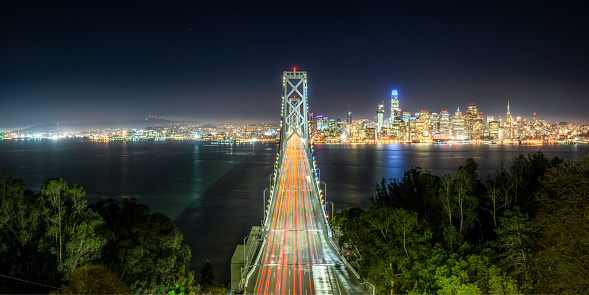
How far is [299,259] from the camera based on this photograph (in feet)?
38.4

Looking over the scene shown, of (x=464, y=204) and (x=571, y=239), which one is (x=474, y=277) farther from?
(x=464, y=204)

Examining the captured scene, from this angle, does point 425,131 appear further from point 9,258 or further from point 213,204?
point 9,258

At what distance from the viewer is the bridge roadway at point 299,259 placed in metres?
9.91

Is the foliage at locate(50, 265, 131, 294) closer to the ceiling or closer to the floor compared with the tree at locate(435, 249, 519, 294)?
closer to the ceiling

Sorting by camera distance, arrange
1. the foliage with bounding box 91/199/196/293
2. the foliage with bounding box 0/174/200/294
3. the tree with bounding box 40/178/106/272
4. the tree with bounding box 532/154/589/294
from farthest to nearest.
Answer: the foliage with bounding box 91/199/196/293 → the foliage with bounding box 0/174/200/294 → the tree with bounding box 40/178/106/272 → the tree with bounding box 532/154/589/294

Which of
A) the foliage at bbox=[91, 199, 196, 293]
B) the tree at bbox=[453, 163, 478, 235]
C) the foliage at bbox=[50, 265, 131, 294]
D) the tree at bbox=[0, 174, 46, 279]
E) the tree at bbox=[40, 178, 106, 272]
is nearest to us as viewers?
the foliage at bbox=[50, 265, 131, 294]

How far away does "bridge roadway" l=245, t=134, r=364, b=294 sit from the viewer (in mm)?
9906

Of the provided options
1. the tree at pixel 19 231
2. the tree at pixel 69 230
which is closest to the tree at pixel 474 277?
the tree at pixel 69 230

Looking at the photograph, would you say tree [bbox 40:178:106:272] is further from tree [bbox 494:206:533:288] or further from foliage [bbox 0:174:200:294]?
tree [bbox 494:206:533:288]

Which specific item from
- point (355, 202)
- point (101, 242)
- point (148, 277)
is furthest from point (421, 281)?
point (355, 202)

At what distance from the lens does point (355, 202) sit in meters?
27.6

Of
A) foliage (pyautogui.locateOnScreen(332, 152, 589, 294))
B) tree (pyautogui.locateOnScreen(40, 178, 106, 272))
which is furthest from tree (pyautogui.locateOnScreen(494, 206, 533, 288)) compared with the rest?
tree (pyautogui.locateOnScreen(40, 178, 106, 272))

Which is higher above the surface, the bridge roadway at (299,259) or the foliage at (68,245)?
the foliage at (68,245)

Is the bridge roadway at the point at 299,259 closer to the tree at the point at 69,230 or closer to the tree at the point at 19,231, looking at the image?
the tree at the point at 69,230
